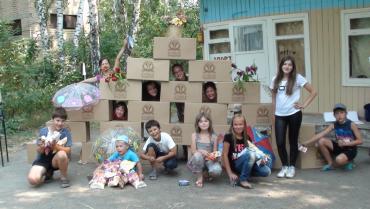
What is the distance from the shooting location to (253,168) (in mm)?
5930

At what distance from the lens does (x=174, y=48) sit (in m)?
7.07

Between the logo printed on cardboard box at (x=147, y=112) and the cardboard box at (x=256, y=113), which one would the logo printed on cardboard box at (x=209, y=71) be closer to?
the cardboard box at (x=256, y=113)

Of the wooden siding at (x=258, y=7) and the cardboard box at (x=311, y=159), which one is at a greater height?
the wooden siding at (x=258, y=7)

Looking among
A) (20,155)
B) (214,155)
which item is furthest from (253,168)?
(20,155)

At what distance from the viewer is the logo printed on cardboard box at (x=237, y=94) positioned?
22.6 feet

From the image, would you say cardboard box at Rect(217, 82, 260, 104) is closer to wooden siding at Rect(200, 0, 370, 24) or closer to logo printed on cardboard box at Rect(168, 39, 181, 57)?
logo printed on cardboard box at Rect(168, 39, 181, 57)

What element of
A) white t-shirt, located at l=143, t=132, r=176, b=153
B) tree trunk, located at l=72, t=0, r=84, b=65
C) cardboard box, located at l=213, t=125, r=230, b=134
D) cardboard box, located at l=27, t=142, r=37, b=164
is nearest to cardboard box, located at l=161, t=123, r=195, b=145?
cardboard box, located at l=213, t=125, r=230, b=134

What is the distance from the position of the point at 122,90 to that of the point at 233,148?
83.2 inches

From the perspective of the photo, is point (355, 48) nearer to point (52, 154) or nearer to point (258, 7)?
point (258, 7)

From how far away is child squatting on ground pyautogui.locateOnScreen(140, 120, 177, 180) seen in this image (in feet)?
20.9

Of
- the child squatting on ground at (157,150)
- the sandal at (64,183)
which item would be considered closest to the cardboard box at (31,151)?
the sandal at (64,183)

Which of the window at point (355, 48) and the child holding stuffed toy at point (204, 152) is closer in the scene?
the child holding stuffed toy at point (204, 152)

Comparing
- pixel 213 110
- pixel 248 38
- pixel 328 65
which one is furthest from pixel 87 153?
pixel 248 38

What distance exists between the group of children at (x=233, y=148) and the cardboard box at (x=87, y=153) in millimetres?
952
